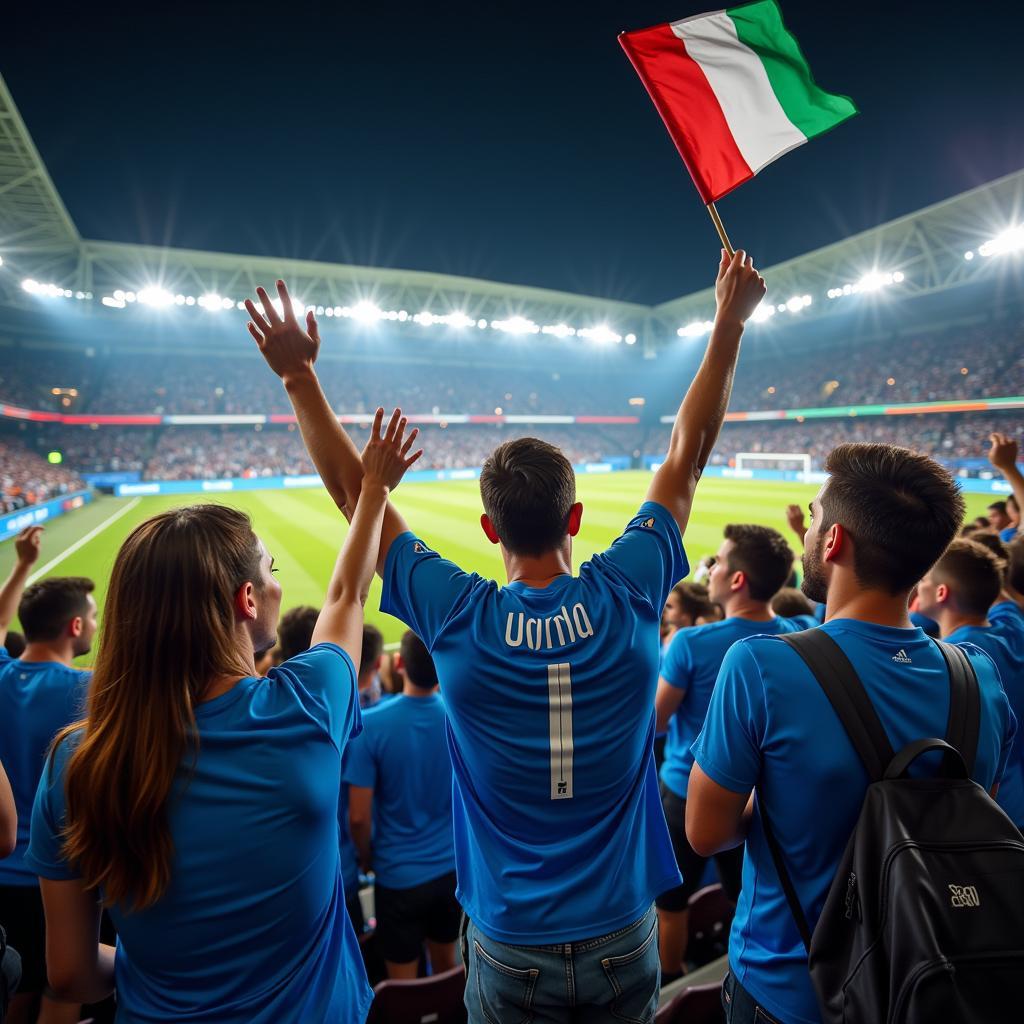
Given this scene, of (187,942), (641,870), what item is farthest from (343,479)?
(641,870)

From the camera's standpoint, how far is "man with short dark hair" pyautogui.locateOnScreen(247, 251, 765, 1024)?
5.44ft

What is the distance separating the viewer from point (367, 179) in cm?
1972

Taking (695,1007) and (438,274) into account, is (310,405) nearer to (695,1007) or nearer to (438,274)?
(695,1007)

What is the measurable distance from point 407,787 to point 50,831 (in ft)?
6.19

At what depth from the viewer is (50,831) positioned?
125 centimetres

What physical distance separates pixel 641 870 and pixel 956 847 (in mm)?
878

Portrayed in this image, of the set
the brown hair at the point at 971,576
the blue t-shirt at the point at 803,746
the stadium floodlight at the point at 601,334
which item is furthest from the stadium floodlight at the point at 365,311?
the blue t-shirt at the point at 803,746

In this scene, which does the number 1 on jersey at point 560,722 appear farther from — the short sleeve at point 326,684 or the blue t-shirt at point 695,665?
the blue t-shirt at point 695,665

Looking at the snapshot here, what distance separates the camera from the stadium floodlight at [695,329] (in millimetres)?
44375

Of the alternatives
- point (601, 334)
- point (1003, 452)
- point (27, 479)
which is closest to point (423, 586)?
point (1003, 452)

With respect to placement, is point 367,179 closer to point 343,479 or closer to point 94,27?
point 94,27

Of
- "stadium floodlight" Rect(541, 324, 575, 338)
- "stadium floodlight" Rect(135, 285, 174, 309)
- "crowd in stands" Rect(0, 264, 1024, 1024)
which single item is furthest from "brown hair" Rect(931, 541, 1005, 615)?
"stadium floodlight" Rect(541, 324, 575, 338)

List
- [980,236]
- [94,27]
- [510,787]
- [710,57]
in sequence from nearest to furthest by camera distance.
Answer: [510,787] → [710,57] → [94,27] → [980,236]

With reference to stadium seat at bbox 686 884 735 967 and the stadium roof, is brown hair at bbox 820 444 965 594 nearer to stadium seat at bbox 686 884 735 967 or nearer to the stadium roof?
stadium seat at bbox 686 884 735 967
